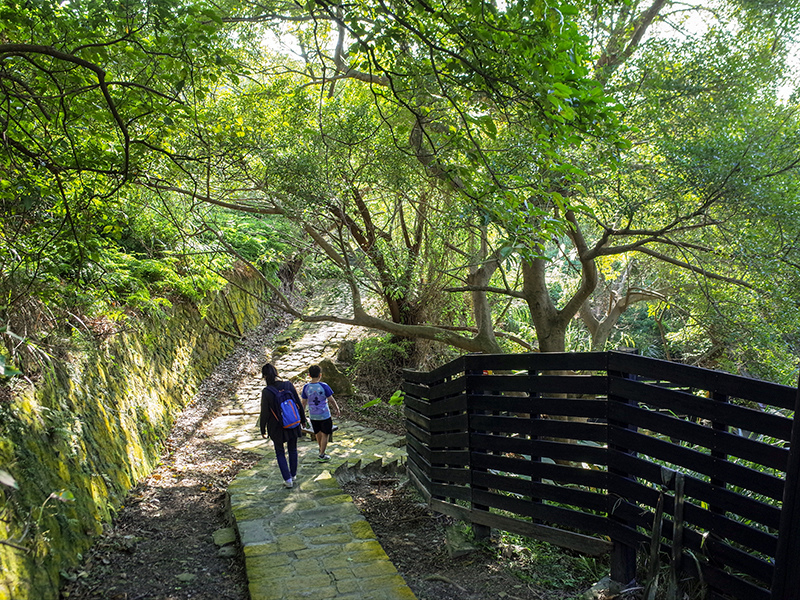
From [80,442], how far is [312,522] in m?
2.30

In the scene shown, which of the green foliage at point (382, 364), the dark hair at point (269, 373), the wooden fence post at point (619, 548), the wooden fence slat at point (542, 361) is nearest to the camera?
the wooden fence post at point (619, 548)

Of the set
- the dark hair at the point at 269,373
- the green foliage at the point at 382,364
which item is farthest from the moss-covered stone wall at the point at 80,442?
the green foliage at the point at 382,364

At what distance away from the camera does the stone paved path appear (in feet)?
13.3

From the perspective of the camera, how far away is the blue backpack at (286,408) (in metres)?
6.29

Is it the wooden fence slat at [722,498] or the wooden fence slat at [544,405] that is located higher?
the wooden fence slat at [544,405]

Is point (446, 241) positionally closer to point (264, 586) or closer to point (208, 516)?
point (208, 516)

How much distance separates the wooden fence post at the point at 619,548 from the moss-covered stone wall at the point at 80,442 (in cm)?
295

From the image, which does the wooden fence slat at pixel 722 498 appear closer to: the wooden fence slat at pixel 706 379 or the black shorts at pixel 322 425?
the wooden fence slat at pixel 706 379

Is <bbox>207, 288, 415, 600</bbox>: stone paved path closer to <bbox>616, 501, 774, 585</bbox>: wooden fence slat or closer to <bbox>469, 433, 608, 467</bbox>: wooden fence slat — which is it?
<bbox>469, 433, 608, 467</bbox>: wooden fence slat

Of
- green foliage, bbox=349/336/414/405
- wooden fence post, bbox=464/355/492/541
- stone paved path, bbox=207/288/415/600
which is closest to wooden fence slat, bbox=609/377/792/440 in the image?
wooden fence post, bbox=464/355/492/541

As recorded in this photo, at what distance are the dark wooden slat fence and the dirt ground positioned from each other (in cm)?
40

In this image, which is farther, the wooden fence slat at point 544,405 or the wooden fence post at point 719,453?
the wooden fence slat at point 544,405

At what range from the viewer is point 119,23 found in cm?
421

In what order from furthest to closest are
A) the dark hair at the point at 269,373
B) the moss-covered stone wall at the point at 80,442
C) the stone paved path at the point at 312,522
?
the dark hair at the point at 269,373 → the stone paved path at the point at 312,522 → the moss-covered stone wall at the point at 80,442
